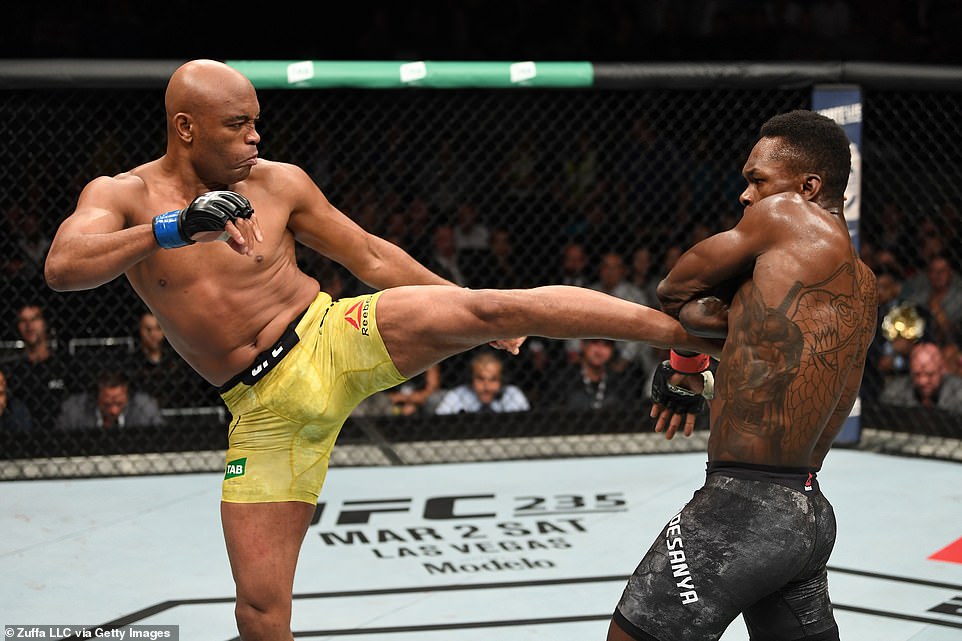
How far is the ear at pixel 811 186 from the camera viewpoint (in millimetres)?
2131

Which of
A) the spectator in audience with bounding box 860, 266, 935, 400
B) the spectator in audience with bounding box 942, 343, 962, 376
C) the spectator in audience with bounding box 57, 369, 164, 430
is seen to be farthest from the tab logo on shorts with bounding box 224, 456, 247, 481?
the spectator in audience with bounding box 942, 343, 962, 376

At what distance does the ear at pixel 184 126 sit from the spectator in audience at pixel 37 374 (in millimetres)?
2940

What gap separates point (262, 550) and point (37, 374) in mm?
3109

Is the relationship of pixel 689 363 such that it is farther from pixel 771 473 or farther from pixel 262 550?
pixel 262 550

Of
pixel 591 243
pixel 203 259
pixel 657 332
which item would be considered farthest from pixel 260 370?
pixel 591 243

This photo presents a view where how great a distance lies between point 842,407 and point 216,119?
146 centimetres

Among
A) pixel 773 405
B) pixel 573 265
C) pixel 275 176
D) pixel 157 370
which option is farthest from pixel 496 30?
pixel 773 405

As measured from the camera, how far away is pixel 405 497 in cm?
446

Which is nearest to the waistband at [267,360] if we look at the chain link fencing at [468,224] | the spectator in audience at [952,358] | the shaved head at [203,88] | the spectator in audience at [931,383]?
the shaved head at [203,88]

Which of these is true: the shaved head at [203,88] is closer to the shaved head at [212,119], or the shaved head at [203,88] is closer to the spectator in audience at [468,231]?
the shaved head at [212,119]

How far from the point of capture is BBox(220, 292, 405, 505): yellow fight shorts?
2.58m

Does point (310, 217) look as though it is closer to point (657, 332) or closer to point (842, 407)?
point (657, 332)

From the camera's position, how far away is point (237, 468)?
2.61m

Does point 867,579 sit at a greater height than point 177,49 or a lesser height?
lesser
